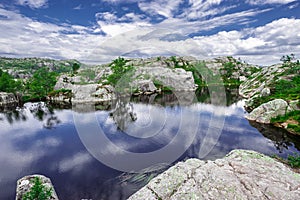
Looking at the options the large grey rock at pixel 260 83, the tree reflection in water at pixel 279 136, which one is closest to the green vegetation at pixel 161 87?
the large grey rock at pixel 260 83

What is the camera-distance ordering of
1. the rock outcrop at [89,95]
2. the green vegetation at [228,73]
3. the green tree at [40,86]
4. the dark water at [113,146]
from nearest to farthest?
the dark water at [113,146]
the rock outcrop at [89,95]
the green tree at [40,86]
the green vegetation at [228,73]

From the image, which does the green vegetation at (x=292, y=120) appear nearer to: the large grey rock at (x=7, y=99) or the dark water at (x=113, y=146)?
the dark water at (x=113, y=146)

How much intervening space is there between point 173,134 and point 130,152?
10.6 m

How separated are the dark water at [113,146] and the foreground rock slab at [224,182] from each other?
6626 mm

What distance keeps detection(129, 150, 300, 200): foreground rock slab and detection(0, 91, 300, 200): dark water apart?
6626 mm

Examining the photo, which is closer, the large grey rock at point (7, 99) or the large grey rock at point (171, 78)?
the large grey rock at point (7, 99)

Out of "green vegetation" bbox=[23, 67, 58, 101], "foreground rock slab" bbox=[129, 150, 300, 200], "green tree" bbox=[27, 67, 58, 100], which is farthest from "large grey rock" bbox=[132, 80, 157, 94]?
"foreground rock slab" bbox=[129, 150, 300, 200]

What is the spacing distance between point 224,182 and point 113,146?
68.9 feet

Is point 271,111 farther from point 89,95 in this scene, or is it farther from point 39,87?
point 39,87

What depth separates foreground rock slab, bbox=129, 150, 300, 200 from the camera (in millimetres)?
12286

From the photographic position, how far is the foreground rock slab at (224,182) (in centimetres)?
1229

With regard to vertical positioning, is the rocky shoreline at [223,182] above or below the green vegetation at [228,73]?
below

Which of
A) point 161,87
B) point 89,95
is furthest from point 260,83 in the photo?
point 89,95

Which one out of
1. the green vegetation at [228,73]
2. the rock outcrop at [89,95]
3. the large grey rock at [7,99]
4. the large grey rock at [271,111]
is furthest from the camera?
the green vegetation at [228,73]
